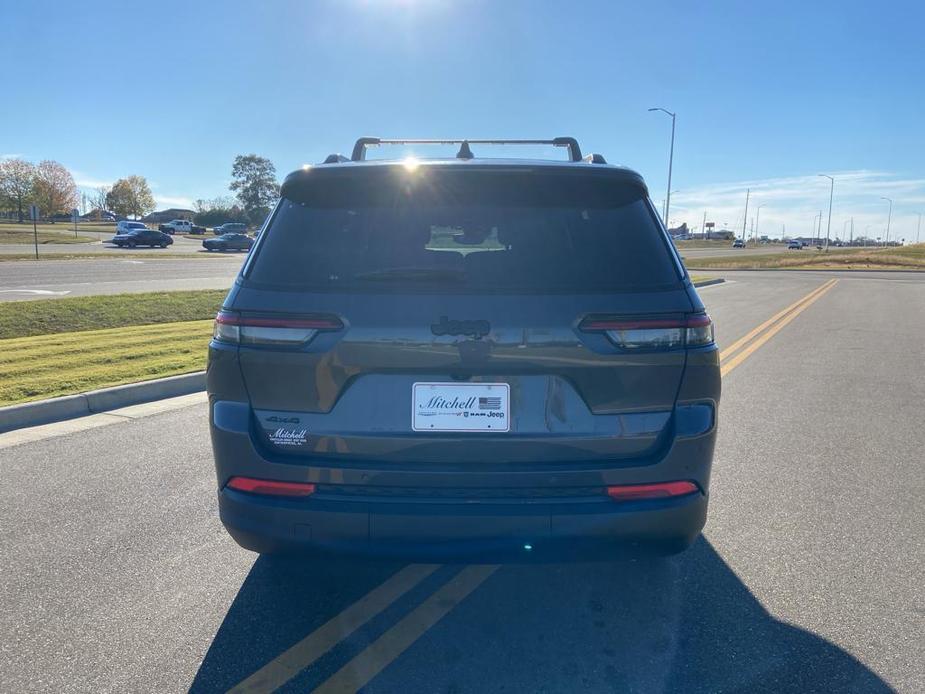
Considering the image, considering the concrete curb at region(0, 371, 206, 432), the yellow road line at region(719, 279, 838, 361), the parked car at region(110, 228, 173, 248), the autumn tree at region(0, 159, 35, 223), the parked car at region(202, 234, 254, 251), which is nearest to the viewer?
the concrete curb at region(0, 371, 206, 432)

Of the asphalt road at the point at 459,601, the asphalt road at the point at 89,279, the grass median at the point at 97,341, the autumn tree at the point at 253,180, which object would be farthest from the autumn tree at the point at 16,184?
the asphalt road at the point at 459,601

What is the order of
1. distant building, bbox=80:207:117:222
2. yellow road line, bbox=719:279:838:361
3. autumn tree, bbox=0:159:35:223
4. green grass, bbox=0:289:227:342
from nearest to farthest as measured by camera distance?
yellow road line, bbox=719:279:838:361 → green grass, bbox=0:289:227:342 → autumn tree, bbox=0:159:35:223 → distant building, bbox=80:207:117:222

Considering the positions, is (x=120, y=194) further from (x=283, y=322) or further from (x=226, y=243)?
(x=283, y=322)

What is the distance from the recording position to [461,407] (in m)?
2.44

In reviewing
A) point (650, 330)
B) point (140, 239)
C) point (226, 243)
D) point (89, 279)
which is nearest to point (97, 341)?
point (650, 330)

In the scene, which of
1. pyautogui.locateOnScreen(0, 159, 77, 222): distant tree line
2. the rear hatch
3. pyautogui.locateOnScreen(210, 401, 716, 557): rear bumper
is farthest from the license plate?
pyautogui.locateOnScreen(0, 159, 77, 222): distant tree line

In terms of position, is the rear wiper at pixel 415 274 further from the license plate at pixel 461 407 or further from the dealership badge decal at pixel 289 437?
the dealership badge decal at pixel 289 437

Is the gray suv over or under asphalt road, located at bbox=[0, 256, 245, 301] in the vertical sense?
over

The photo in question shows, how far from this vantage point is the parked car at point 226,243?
48375 mm

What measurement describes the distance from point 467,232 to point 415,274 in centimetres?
39

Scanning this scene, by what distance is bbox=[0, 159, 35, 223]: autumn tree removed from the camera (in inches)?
3123

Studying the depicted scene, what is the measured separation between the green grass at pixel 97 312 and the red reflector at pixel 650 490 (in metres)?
7.62

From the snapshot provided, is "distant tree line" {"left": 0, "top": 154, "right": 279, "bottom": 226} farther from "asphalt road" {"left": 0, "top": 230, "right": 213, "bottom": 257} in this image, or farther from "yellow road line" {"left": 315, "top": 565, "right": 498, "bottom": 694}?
"yellow road line" {"left": 315, "top": 565, "right": 498, "bottom": 694}

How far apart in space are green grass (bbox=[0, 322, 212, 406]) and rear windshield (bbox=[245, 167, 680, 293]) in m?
4.80
